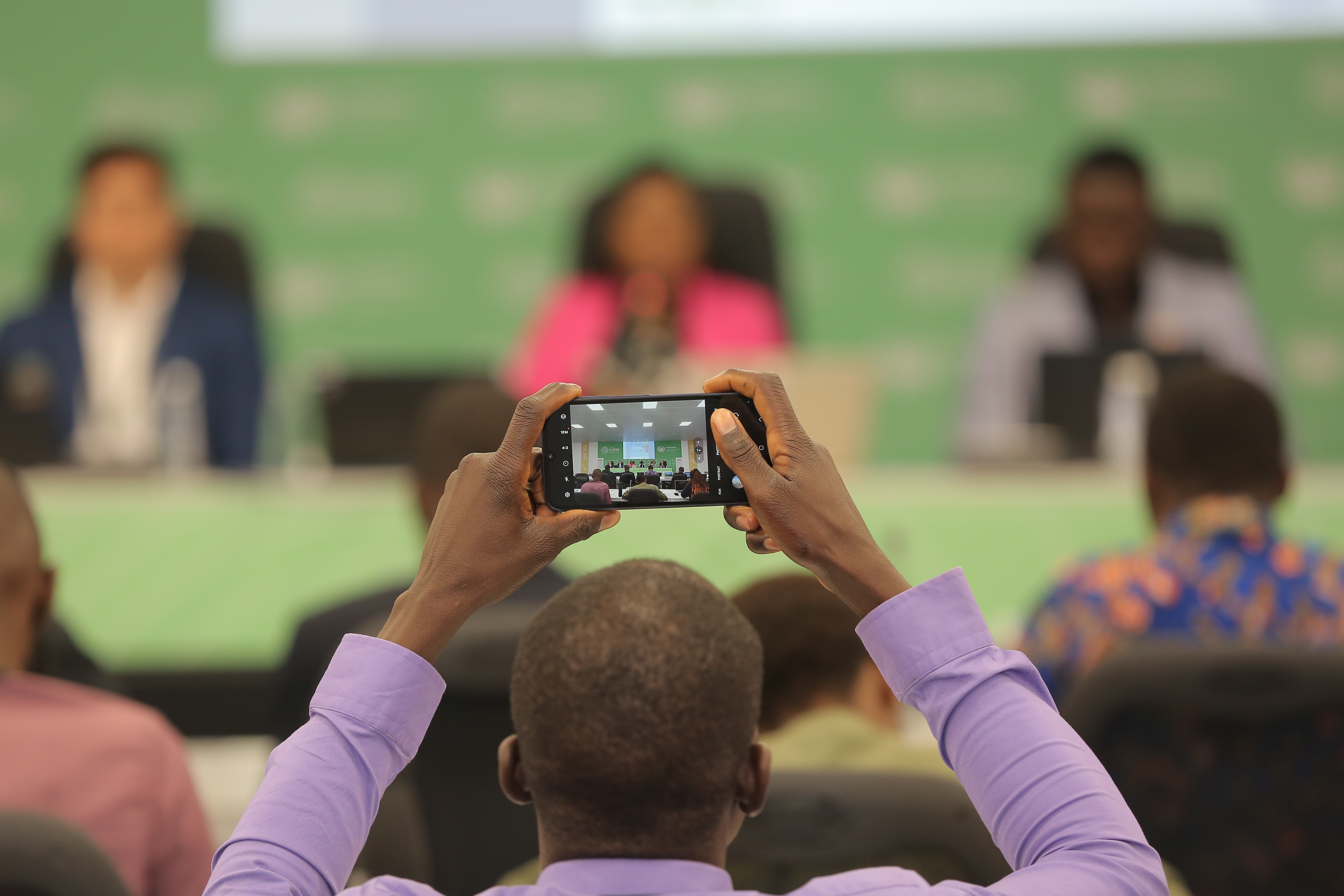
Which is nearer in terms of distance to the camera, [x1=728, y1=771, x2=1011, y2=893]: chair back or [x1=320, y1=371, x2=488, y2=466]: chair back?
[x1=728, y1=771, x2=1011, y2=893]: chair back

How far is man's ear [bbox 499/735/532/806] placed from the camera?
2.97 ft

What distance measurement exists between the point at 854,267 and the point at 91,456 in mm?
3256

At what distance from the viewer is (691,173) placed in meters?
5.64

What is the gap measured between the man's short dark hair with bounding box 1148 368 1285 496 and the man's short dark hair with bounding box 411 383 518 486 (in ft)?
3.08

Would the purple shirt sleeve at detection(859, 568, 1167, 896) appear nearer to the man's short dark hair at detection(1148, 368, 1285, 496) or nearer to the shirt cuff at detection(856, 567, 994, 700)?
the shirt cuff at detection(856, 567, 994, 700)

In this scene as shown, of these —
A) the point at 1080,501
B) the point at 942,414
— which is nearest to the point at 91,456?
the point at 1080,501

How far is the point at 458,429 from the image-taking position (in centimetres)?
205

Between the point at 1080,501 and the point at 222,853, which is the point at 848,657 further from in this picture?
the point at 1080,501

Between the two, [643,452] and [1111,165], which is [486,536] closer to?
[643,452]

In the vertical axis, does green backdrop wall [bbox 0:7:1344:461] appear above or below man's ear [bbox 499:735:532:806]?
above

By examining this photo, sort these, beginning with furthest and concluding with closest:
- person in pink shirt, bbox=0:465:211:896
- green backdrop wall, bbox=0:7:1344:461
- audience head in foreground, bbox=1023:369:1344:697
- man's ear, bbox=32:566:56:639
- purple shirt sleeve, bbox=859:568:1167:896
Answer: green backdrop wall, bbox=0:7:1344:461, audience head in foreground, bbox=1023:369:1344:697, man's ear, bbox=32:566:56:639, person in pink shirt, bbox=0:465:211:896, purple shirt sleeve, bbox=859:568:1167:896

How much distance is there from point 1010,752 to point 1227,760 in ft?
2.56

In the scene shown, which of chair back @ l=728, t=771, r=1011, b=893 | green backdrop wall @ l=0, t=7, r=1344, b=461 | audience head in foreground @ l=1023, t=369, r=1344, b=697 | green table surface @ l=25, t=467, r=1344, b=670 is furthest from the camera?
green backdrop wall @ l=0, t=7, r=1344, b=461

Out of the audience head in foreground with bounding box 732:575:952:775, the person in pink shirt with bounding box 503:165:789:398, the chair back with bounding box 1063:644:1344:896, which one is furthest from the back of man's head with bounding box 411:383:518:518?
the person in pink shirt with bounding box 503:165:789:398
